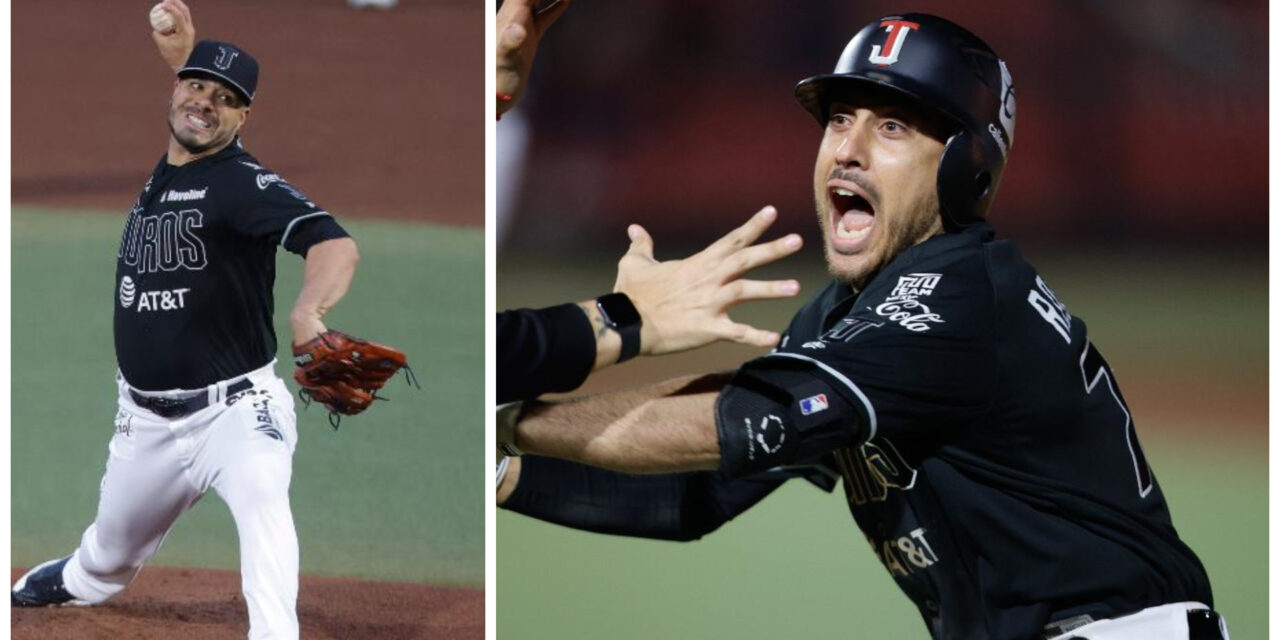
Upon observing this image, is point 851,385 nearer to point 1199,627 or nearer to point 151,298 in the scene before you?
point 1199,627

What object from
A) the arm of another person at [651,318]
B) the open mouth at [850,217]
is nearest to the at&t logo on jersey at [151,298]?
the arm of another person at [651,318]

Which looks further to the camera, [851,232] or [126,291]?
[126,291]

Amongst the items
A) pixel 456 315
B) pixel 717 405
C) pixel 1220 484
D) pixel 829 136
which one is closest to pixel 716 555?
pixel 456 315

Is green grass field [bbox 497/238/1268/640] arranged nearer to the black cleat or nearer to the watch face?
the black cleat

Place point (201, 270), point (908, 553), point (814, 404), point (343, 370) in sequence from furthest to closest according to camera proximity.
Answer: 1. point (343, 370)
2. point (201, 270)
3. point (908, 553)
4. point (814, 404)

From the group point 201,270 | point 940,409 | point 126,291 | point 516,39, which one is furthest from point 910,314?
point 126,291

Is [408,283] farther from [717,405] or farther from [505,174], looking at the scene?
[717,405]

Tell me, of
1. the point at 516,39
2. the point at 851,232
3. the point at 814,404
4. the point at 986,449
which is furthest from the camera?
the point at 516,39
